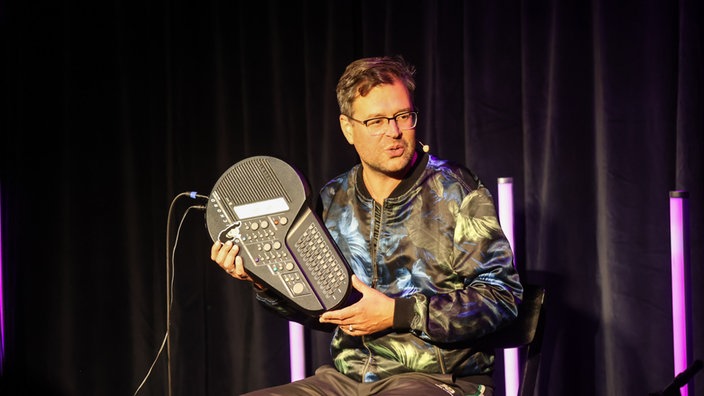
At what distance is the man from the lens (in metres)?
1.87

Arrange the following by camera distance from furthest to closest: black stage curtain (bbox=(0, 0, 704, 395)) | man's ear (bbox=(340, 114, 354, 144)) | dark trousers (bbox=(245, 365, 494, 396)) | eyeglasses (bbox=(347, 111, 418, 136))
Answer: black stage curtain (bbox=(0, 0, 704, 395)) < man's ear (bbox=(340, 114, 354, 144)) < eyeglasses (bbox=(347, 111, 418, 136)) < dark trousers (bbox=(245, 365, 494, 396))

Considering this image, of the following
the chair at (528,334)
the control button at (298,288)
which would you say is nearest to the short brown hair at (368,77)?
the control button at (298,288)

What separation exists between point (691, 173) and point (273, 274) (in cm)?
Result: 146

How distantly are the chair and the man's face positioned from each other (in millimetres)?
497

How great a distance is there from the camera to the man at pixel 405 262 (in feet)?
6.12

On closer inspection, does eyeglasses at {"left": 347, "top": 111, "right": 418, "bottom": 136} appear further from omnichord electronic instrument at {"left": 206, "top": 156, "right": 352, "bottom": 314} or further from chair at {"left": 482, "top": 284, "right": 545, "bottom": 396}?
chair at {"left": 482, "top": 284, "right": 545, "bottom": 396}

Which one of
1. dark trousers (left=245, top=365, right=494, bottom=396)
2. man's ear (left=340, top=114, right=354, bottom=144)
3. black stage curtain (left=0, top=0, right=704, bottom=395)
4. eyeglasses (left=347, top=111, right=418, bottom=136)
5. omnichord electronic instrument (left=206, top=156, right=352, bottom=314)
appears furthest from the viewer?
black stage curtain (left=0, top=0, right=704, bottom=395)

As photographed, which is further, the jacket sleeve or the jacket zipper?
the jacket zipper

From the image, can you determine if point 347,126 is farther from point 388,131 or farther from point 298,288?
point 298,288

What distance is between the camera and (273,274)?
185cm

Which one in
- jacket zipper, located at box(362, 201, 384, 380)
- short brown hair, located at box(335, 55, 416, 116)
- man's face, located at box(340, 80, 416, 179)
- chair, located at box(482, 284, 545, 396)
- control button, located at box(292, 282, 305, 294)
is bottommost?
chair, located at box(482, 284, 545, 396)

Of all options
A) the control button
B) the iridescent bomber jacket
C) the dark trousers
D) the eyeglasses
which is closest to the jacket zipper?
the iridescent bomber jacket

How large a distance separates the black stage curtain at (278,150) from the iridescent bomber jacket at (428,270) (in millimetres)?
764

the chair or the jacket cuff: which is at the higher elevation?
the jacket cuff
